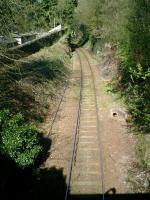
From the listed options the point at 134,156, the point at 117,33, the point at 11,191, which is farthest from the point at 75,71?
the point at 11,191

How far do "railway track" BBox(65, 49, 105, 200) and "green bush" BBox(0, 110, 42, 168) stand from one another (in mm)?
1790

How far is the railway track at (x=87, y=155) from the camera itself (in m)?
14.3

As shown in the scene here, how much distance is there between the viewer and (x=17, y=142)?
14.7 meters

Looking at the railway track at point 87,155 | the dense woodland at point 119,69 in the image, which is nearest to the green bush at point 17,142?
the dense woodland at point 119,69

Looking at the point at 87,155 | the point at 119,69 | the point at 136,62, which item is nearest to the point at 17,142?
the point at 87,155

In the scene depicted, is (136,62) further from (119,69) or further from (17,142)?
(17,142)

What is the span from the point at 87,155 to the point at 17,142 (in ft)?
12.2

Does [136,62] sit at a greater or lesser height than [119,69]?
greater

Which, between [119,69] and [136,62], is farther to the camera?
[119,69]

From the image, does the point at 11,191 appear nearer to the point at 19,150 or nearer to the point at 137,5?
the point at 19,150

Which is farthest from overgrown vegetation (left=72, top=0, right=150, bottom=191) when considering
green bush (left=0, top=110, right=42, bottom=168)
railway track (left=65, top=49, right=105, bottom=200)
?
green bush (left=0, top=110, right=42, bottom=168)

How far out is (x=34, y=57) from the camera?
36938 millimetres

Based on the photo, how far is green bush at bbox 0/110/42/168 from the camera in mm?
14719

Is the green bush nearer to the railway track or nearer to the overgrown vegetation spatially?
the railway track
